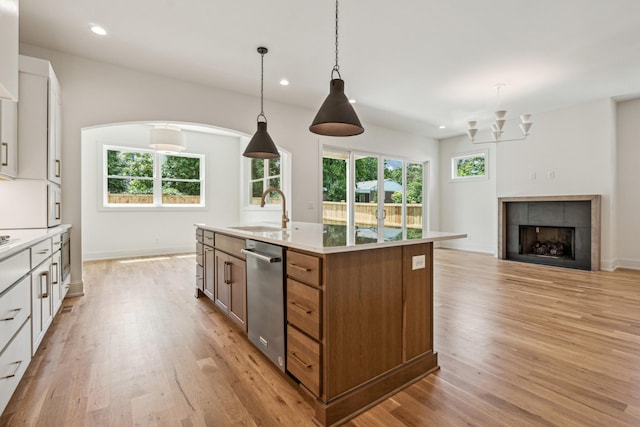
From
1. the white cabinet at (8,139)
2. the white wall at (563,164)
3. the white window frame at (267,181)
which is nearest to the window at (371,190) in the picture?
the white window frame at (267,181)

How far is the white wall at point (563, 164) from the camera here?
5168mm

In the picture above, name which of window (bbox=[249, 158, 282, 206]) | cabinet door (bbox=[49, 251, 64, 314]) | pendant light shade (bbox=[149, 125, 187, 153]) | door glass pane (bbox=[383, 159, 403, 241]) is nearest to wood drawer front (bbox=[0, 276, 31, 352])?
cabinet door (bbox=[49, 251, 64, 314])

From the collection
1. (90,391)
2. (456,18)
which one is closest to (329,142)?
(456,18)

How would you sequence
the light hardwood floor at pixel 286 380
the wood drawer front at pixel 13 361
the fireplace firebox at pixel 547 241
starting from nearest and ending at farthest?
the wood drawer front at pixel 13 361, the light hardwood floor at pixel 286 380, the fireplace firebox at pixel 547 241

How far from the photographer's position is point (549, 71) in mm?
4066

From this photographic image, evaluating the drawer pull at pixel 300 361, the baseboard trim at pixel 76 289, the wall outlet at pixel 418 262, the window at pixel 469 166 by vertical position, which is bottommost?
the baseboard trim at pixel 76 289

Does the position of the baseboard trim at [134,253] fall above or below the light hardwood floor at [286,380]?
above

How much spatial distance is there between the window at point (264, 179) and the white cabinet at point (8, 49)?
428cm

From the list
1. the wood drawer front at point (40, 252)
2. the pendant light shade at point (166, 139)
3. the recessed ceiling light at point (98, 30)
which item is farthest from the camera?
the pendant light shade at point (166, 139)

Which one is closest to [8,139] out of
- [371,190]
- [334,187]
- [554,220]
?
[334,187]

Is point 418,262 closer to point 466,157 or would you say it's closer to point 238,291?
point 238,291

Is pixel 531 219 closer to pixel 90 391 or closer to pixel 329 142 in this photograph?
pixel 329 142

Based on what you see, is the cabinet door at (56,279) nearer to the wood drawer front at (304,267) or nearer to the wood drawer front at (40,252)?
the wood drawer front at (40,252)

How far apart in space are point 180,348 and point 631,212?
22.8 ft
